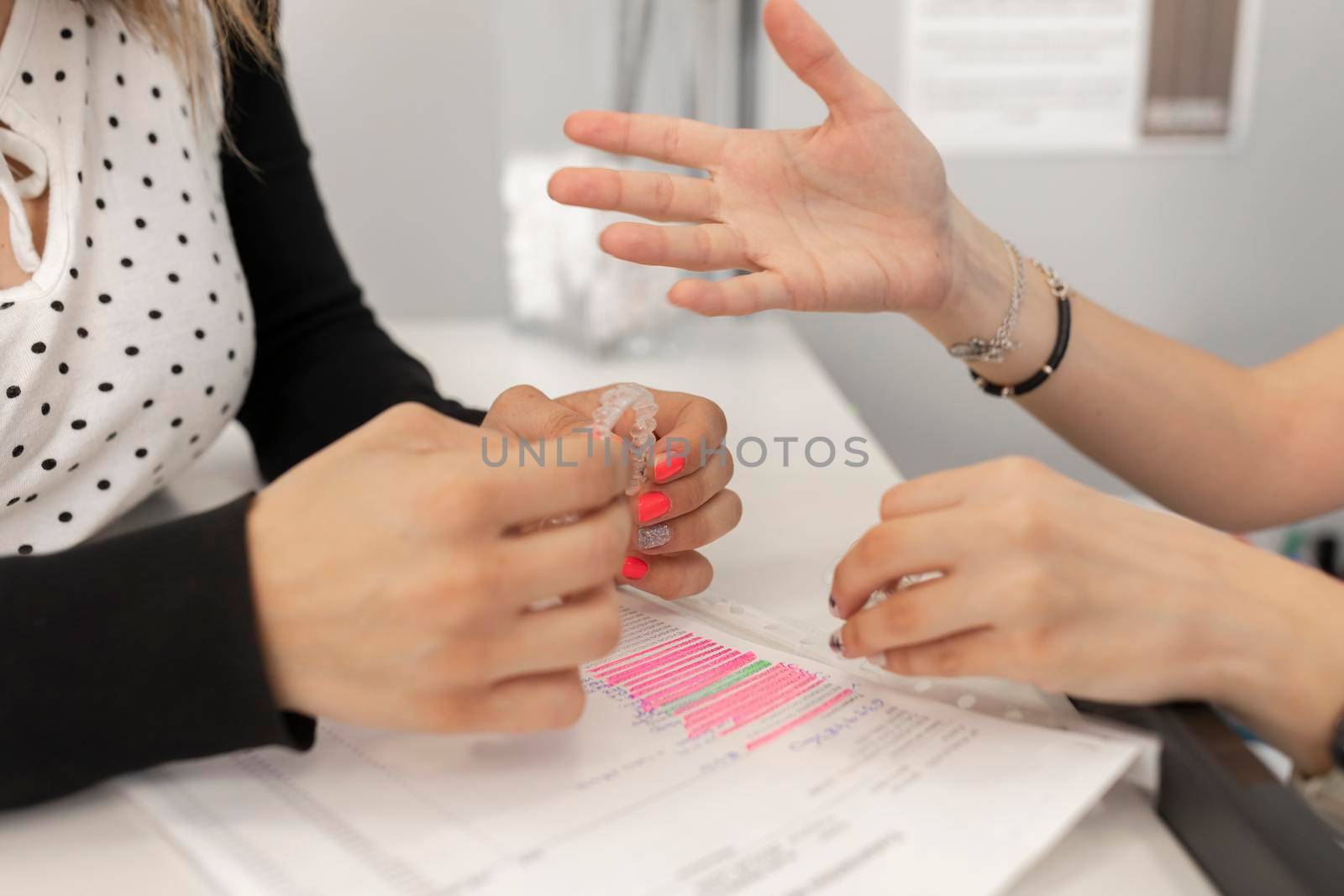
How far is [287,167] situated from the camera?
0.79 metres

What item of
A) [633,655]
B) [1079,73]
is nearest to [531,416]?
[633,655]

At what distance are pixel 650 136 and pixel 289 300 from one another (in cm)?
37

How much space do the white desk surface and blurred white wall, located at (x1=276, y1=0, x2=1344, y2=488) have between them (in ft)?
0.57

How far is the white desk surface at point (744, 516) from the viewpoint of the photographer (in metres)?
0.36

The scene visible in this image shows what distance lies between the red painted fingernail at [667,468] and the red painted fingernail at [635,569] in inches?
1.9

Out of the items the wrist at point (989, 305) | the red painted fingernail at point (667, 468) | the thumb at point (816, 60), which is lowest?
the red painted fingernail at point (667, 468)

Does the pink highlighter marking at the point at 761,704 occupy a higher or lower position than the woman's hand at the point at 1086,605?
lower

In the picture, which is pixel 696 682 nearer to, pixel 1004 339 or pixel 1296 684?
pixel 1296 684

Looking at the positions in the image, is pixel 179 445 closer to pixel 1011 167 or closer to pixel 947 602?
pixel 947 602

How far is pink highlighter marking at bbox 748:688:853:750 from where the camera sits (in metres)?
0.42

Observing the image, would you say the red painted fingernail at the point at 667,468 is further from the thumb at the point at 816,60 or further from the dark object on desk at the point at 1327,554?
the dark object on desk at the point at 1327,554

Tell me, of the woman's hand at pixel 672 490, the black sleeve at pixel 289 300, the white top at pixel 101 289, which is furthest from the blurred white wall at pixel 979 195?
the woman's hand at pixel 672 490

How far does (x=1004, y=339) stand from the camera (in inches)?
28.3

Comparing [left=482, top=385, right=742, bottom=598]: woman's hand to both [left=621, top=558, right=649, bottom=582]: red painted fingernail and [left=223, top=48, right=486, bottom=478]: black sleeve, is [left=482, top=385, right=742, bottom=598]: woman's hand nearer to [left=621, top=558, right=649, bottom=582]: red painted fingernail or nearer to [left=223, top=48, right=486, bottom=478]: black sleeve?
[left=621, top=558, right=649, bottom=582]: red painted fingernail
